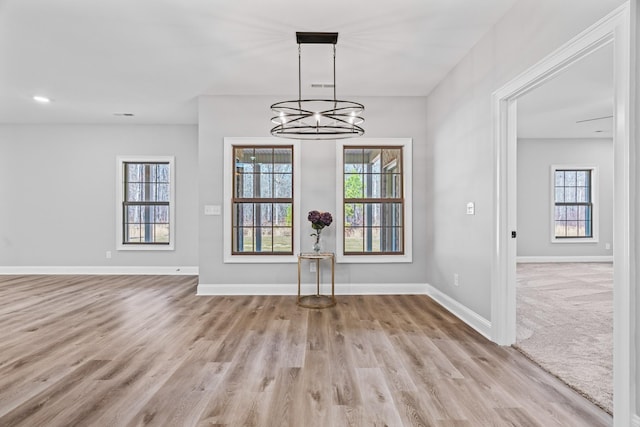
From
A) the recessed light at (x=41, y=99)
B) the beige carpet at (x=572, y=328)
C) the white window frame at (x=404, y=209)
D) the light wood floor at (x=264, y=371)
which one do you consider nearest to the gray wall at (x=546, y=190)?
the beige carpet at (x=572, y=328)

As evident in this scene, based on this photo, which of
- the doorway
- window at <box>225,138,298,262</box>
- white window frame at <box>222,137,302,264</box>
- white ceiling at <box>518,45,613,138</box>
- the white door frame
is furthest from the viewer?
window at <box>225,138,298,262</box>

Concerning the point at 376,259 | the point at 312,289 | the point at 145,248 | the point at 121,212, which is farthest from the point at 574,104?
the point at 121,212

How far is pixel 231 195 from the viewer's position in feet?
17.5

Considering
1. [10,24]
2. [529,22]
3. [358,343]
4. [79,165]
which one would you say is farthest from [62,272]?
[529,22]

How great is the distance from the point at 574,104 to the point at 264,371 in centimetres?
607

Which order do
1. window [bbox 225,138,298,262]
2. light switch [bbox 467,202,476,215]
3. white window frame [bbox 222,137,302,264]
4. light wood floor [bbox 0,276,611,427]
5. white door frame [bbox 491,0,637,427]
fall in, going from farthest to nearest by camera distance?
1. window [bbox 225,138,298,262]
2. white window frame [bbox 222,137,302,264]
3. light switch [bbox 467,202,476,215]
4. light wood floor [bbox 0,276,611,427]
5. white door frame [bbox 491,0,637,427]

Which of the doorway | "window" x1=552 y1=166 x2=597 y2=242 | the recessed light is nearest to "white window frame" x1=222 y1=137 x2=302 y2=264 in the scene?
the recessed light

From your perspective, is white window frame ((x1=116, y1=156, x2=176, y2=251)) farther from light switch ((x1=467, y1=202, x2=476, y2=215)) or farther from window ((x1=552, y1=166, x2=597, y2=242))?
window ((x1=552, y1=166, x2=597, y2=242))

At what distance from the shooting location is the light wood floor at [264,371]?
216 centimetres

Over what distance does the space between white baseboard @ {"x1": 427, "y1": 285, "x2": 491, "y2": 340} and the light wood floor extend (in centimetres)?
10

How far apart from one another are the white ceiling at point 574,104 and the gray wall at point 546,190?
276 millimetres

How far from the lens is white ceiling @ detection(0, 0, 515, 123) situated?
3.09 meters

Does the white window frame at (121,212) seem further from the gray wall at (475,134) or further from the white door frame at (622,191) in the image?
the white door frame at (622,191)
